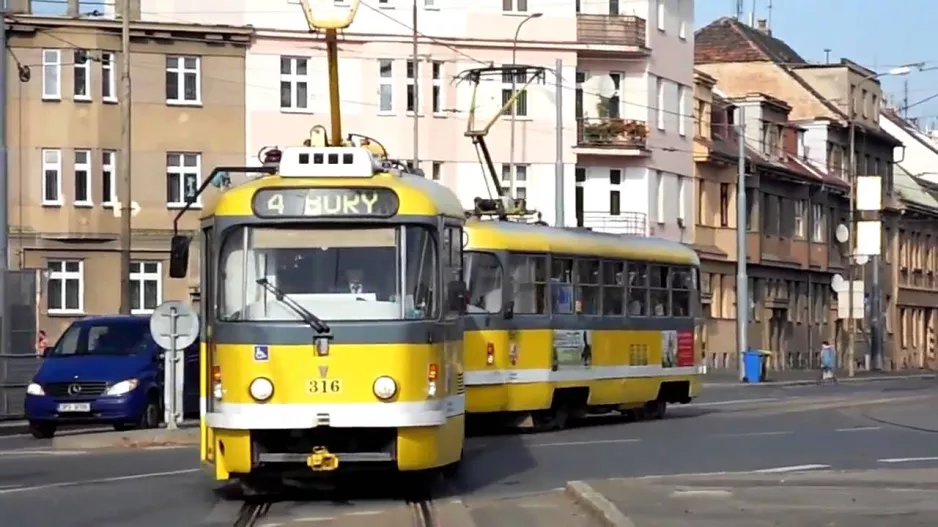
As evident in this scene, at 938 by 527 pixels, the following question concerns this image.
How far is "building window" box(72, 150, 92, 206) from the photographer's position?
56.2m

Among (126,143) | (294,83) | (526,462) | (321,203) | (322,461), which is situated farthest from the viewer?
(294,83)

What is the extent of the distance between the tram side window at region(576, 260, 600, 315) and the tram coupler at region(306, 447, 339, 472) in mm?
12994

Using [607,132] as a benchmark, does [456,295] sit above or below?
below

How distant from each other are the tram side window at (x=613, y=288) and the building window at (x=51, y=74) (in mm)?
29958

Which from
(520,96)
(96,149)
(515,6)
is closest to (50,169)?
(96,149)

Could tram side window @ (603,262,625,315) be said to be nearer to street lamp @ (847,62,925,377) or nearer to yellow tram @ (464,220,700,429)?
yellow tram @ (464,220,700,429)

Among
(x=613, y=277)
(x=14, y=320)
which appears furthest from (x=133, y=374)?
(x=613, y=277)

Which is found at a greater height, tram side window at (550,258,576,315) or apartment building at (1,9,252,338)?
apartment building at (1,9,252,338)

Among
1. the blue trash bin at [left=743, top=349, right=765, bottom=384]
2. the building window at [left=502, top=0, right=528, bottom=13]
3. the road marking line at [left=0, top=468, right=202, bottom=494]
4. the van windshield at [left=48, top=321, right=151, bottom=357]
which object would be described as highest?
the building window at [left=502, top=0, right=528, bottom=13]

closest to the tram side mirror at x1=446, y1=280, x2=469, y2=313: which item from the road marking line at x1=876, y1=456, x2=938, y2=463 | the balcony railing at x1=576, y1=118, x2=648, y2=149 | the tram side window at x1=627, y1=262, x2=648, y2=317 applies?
the road marking line at x1=876, y1=456, x2=938, y2=463

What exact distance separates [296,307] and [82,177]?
137 feet

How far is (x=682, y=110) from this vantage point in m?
68.4

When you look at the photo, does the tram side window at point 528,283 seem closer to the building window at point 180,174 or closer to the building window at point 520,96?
the building window at point 180,174

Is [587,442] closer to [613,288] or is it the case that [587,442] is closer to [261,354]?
[613,288]
